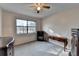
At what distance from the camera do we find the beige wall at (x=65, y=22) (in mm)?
4609

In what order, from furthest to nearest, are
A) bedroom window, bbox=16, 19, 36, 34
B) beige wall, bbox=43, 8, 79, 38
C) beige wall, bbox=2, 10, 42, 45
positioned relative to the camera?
beige wall, bbox=43, 8, 79, 38 < beige wall, bbox=2, 10, 42, 45 < bedroom window, bbox=16, 19, 36, 34

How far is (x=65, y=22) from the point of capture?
16.5 feet

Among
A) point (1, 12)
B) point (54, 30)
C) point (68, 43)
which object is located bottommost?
point (68, 43)

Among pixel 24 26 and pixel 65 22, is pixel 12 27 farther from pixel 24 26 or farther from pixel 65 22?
pixel 65 22

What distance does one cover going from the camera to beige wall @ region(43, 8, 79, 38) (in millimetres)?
4609

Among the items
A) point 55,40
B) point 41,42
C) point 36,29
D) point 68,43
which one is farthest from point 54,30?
point 36,29

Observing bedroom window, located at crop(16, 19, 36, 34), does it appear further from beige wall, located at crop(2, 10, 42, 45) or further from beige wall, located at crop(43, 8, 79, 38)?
beige wall, located at crop(43, 8, 79, 38)

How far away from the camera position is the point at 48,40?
14.4 feet

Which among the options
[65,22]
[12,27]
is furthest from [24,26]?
[65,22]

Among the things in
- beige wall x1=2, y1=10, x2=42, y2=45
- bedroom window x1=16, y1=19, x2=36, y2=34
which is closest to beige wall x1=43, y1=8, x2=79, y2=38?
beige wall x1=2, y1=10, x2=42, y2=45

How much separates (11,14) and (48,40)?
195 centimetres

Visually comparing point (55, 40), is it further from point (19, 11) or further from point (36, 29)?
point (19, 11)

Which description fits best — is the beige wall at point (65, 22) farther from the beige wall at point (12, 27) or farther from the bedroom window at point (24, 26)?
the bedroom window at point (24, 26)

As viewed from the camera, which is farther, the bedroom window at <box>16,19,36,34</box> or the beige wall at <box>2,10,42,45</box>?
the beige wall at <box>2,10,42,45</box>
